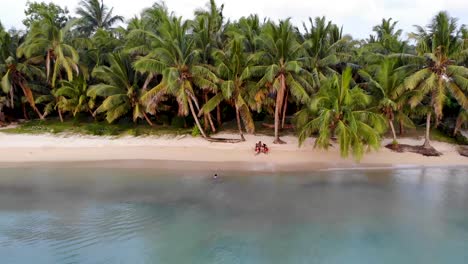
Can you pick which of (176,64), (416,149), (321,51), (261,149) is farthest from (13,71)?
(416,149)

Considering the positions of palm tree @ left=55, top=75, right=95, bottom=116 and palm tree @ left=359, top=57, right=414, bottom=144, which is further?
palm tree @ left=55, top=75, right=95, bottom=116

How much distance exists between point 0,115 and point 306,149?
2399 centimetres

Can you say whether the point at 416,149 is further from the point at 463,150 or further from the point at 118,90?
the point at 118,90

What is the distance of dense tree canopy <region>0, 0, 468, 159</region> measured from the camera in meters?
19.4

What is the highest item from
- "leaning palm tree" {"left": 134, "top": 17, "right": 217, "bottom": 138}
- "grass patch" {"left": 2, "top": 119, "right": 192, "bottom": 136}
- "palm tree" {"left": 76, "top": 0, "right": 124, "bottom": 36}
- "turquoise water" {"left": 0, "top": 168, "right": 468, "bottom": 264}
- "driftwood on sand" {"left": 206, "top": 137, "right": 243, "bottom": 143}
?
"palm tree" {"left": 76, "top": 0, "right": 124, "bottom": 36}

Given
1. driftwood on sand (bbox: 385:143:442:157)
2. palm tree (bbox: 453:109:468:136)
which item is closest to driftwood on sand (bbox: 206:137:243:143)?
driftwood on sand (bbox: 385:143:442:157)

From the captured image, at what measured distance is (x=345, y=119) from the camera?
1816 centimetres

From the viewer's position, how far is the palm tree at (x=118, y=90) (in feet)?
77.9

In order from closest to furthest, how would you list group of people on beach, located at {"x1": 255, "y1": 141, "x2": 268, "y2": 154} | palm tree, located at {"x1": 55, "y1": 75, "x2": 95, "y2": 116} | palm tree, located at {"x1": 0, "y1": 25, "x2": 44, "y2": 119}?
group of people on beach, located at {"x1": 255, "y1": 141, "x2": 268, "y2": 154}, palm tree, located at {"x1": 55, "y1": 75, "x2": 95, "y2": 116}, palm tree, located at {"x1": 0, "y1": 25, "x2": 44, "y2": 119}

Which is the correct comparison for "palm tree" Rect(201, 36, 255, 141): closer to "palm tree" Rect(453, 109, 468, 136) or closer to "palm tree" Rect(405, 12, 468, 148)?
"palm tree" Rect(405, 12, 468, 148)

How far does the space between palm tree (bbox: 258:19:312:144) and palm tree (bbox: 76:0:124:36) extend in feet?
72.4

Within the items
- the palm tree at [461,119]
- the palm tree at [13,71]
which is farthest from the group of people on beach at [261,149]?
the palm tree at [13,71]

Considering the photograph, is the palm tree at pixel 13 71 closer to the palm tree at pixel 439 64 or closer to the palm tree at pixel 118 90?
the palm tree at pixel 118 90

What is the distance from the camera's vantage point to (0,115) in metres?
27.9
